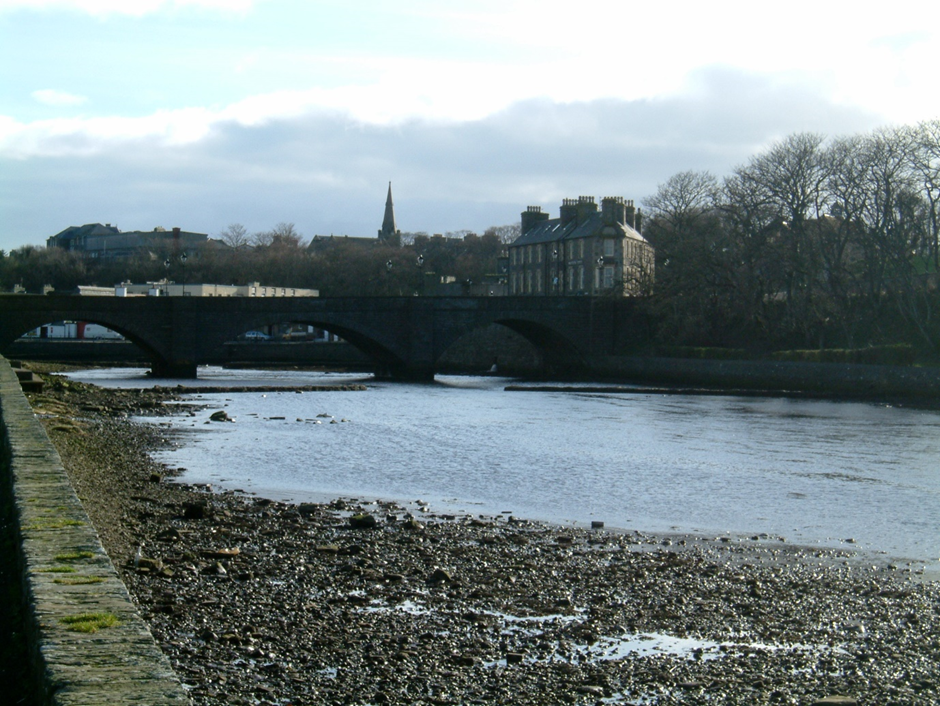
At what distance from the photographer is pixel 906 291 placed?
5459 cm

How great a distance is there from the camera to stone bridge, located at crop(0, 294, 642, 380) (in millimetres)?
55125

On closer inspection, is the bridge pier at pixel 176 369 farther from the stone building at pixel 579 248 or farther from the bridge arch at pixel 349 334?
the stone building at pixel 579 248

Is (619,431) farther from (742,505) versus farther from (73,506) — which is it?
(73,506)

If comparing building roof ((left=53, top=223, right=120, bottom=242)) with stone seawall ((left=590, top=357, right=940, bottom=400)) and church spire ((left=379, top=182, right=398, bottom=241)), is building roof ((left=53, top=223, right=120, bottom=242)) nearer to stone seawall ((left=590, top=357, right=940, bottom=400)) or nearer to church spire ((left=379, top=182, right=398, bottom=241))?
church spire ((left=379, top=182, right=398, bottom=241))

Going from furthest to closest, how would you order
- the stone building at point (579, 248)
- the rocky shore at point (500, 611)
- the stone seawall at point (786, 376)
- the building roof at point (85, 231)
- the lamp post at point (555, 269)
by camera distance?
the building roof at point (85, 231) < the lamp post at point (555, 269) < the stone building at point (579, 248) < the stone seawall at point (786, 376) < the rocky shore at point (500, 611)

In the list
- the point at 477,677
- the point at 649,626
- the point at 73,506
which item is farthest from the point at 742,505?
the point at 73,506

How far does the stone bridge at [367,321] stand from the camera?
55.1 meters

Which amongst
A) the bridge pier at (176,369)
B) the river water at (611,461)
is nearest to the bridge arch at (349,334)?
the bridge pier at (176,369)

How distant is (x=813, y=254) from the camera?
56.0 metres

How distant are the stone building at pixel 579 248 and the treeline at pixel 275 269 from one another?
10.6m

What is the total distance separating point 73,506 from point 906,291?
53.0 m

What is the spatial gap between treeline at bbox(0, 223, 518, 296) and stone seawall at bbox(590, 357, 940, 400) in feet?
162

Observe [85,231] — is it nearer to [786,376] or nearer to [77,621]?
[786,376]

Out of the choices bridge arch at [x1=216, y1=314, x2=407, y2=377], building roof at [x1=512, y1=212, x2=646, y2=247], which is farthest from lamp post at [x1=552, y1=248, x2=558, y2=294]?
bridge arch at [x1=216, y1=314, x2=407, y2=377]
